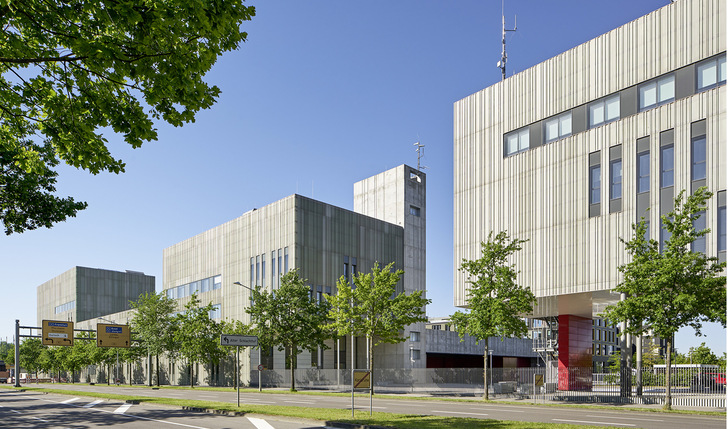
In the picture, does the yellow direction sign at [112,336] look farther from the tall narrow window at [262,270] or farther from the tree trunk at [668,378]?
the tree trunk at [668,378]

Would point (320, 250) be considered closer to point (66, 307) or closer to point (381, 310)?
point (381, 310)

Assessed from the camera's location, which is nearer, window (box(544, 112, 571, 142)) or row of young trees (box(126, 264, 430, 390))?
window (box(544, 112, 571, 142))

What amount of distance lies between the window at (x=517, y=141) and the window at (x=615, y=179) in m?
5.94

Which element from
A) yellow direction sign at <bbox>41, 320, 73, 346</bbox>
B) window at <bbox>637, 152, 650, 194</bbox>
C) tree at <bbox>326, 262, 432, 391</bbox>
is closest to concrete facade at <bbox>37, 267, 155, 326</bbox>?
yellow direction sign at <bbox>41, 320, 73, 346</bbox>

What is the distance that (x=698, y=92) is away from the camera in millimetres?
29609

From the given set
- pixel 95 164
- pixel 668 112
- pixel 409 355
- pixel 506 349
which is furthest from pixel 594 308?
pixel 506 349

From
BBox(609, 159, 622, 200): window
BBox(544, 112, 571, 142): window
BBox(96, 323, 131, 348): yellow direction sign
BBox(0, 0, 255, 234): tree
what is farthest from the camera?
BBox(96, 323, 131, 348): yellow direction sign

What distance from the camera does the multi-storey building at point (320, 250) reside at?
210 feet

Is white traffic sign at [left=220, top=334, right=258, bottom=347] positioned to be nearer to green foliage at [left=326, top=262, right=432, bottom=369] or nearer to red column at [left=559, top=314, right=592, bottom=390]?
green foliage at [left=326, top=262, right=432, bottom=369]

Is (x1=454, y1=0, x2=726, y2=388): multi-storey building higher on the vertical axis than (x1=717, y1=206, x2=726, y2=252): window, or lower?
higher

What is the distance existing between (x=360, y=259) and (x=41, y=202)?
158ft

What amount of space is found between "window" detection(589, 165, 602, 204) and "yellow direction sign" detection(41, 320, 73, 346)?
5091 cm

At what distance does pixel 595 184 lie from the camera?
112 ft

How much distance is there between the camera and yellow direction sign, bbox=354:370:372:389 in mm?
19328
